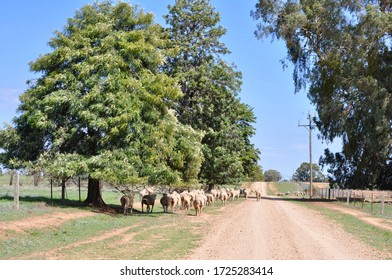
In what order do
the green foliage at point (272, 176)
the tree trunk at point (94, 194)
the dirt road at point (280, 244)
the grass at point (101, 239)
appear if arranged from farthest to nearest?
the green foliage at point (272, 176) < the tree trunk at point (94, 194) < the grass at point (101, 239) < the dirt road at point (280, 244)

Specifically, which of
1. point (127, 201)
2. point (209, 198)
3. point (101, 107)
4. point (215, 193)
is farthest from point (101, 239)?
point (215, 193)

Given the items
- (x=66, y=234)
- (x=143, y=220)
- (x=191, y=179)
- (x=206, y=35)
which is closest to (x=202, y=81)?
(x=206, y=35)

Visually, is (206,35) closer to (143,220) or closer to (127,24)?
(127,24)

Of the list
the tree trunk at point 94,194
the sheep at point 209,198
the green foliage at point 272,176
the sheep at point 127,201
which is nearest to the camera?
the sheep at point 127,201

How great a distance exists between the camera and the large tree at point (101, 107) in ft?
77.4

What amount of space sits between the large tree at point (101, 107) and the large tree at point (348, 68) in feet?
60.8

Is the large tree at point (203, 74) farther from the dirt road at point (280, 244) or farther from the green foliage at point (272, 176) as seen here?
the green foliage at point (272, 176)

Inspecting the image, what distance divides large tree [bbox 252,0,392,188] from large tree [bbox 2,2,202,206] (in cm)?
1852

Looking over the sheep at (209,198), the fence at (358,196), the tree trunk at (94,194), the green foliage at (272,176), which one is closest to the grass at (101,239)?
the tree trunk at (94,194)

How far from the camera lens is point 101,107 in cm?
2347

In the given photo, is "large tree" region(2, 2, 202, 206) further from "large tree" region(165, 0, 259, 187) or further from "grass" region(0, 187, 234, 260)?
"large tree" region(165, 0, 259, 187)

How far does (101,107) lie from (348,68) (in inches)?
955

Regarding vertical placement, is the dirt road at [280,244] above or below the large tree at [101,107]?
below
